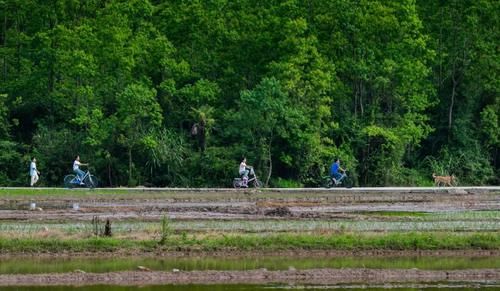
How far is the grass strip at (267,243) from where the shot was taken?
26156 mm

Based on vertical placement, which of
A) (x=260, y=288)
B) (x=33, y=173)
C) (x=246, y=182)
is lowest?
(x=260, y=288)

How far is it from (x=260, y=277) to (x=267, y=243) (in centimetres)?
382

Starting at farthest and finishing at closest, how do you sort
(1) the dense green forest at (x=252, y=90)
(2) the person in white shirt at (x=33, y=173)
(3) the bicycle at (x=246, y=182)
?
(1) the dense green forest at (x=252, y=90), (3) the bicycle at (x=246, y=182), (2) the person in white shirt at (x=33, y=173)

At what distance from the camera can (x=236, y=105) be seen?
186ft

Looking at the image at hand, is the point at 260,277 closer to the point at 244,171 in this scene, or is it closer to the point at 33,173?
the point at 244,171

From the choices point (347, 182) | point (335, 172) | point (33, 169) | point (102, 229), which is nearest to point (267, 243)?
point (102, 229)

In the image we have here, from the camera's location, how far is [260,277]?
22.9 metres

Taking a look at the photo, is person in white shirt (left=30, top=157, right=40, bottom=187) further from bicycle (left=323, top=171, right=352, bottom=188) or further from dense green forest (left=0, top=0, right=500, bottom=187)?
bicycle (left=323, top=171, right=352, bottom=188)

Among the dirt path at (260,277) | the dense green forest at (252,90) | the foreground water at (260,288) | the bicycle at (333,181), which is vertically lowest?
the foreground water at (260,288)

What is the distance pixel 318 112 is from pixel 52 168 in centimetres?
1391

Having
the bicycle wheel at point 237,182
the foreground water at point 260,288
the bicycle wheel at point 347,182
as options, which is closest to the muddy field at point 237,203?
the bicycle wheel at point 237,182

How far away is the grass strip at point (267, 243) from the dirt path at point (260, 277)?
118 inches

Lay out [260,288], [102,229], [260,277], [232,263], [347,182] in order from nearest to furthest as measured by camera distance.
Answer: [260,288] → [260,277] → [232,263] → [102,229] → [347,182]

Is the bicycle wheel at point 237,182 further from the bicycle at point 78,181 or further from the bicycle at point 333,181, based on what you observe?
the bicycle at point 78,181
